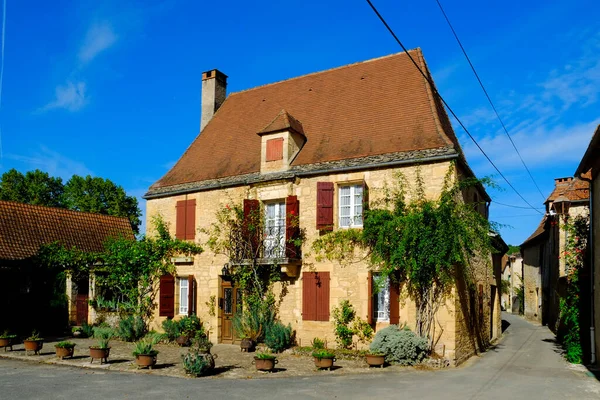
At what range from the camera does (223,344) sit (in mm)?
16812

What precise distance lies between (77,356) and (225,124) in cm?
982

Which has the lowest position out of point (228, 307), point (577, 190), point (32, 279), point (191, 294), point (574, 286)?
point (228, 307)

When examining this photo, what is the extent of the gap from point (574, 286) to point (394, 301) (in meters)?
5.22

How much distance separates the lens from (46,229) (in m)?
22.6

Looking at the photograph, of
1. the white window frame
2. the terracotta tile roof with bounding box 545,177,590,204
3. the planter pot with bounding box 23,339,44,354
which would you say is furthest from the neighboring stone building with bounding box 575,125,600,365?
the planter pot with bounding box 23,339,44,354

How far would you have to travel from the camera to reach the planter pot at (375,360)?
12.4m

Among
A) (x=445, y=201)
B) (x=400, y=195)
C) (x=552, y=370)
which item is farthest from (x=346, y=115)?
(x=552, y=370)

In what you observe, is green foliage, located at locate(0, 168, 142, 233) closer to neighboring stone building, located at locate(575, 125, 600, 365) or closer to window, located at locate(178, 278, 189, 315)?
window, located at locate(178, 278, 189, 315)

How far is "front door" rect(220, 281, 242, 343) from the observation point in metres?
16.8

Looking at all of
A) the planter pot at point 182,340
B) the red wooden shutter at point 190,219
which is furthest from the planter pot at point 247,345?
the red wooden shutter at point 190,219

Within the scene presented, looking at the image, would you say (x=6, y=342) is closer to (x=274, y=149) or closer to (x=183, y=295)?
(x=183, y=295)

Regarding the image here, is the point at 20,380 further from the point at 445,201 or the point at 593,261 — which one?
the point at 593,261

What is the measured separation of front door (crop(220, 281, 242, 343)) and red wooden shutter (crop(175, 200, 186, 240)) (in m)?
2.49

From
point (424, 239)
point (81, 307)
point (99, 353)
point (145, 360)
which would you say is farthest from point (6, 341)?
point (424, 239)
